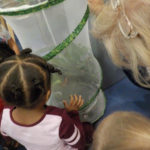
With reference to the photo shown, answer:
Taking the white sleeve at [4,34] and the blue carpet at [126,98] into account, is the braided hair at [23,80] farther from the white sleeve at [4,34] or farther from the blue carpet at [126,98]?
the white sleeve at [4,34]

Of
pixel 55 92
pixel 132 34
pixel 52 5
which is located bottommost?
pixel 55 92

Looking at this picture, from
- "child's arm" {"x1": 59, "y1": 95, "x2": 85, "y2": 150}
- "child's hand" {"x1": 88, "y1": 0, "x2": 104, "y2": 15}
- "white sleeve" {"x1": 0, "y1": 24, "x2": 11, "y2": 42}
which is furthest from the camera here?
"white sleeve" {"x1": 0, "y1": 24, "x2": 11, "y2": 42}

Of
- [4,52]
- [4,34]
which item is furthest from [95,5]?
[4,34]

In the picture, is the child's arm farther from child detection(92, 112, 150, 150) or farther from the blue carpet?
the blue carpet

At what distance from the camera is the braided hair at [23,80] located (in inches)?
18.7

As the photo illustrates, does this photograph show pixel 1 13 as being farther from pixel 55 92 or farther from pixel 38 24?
pixel 55 92

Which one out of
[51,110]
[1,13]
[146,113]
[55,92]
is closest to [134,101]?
[146,113]

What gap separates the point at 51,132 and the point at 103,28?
1.31 feet

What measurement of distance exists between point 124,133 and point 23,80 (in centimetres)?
27

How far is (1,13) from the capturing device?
62 cm

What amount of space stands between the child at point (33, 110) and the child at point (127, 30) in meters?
0.26

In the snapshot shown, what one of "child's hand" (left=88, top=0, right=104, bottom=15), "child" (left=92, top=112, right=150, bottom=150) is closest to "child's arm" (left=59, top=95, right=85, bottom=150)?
"child" (left=92, top=112, right=150, bottom=150)

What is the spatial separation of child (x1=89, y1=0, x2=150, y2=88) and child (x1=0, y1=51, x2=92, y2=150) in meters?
0.26

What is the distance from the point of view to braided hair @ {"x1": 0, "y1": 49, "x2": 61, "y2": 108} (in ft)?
1.56
